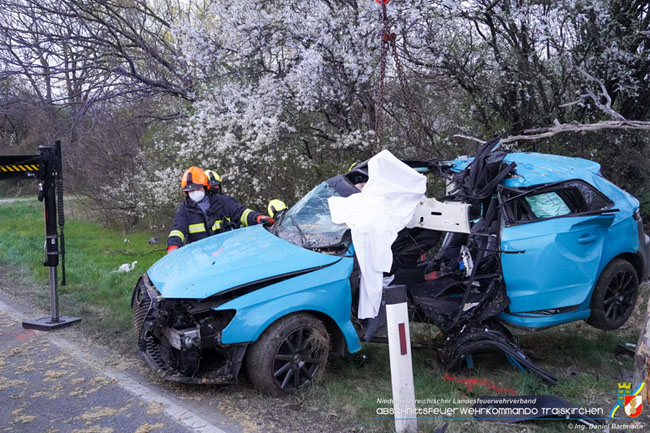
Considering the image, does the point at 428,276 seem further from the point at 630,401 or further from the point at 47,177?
the point at 47,177

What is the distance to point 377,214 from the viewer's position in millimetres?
4785

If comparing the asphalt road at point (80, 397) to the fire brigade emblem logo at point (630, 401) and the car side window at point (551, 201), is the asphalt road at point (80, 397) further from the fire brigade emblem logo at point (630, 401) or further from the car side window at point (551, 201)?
the car side window at point (551, 201)

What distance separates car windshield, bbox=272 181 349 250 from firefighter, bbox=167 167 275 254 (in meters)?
0.92

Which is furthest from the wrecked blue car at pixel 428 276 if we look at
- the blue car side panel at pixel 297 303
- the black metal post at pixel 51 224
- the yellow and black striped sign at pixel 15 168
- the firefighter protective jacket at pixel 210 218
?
the yellow and black striped sign at pixel 15 168

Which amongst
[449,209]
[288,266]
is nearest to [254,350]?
[288,266]

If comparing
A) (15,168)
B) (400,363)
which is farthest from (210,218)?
(400,363)

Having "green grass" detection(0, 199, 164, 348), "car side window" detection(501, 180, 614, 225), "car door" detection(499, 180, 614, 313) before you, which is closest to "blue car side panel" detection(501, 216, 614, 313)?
"car door" detection(499, 180, 614, 313)

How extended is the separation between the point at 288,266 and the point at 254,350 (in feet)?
2.29

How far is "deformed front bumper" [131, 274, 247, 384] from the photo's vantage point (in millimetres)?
4145

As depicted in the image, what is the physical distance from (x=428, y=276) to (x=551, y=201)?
137 cm

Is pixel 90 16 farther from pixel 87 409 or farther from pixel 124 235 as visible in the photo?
pixel 87 409

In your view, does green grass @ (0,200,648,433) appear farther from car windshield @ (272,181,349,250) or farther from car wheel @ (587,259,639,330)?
car windshield @ (272,181,349,250)

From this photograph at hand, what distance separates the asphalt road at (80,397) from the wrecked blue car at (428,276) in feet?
0.97

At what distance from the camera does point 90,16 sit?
1048 centimetres
